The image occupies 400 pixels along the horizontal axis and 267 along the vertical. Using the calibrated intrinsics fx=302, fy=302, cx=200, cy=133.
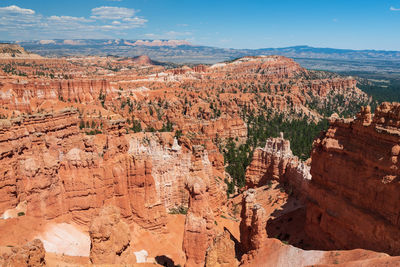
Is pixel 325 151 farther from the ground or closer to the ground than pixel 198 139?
farther from the ground

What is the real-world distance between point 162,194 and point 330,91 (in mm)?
131292

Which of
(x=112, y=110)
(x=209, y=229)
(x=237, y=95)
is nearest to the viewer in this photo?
(x=209, y=229)

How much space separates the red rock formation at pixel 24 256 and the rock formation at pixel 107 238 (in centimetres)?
269

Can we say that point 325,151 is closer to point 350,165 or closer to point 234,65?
point 350,165

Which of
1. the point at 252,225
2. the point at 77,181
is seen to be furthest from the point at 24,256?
the point at 252,225

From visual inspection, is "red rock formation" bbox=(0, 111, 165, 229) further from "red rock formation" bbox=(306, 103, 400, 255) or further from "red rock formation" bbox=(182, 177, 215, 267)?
"red rock formation" bbox=(306, 103, 400, 255)

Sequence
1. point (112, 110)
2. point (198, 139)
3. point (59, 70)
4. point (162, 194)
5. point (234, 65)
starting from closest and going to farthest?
point (162, 194)
point (198, 139)
point (112, 110)
point (59, 70)
point (234, 65)

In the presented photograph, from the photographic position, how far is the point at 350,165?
18359 millimetres

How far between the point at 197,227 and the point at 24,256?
29.3 feet

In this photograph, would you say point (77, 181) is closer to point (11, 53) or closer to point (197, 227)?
point (197, 227)

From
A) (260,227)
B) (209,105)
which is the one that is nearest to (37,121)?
(260,227)

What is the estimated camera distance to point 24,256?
10.9 metres

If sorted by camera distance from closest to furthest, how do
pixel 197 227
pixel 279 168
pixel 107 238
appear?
1. pixel 107 238
2. pixel 197 227
3. pixel 279 168

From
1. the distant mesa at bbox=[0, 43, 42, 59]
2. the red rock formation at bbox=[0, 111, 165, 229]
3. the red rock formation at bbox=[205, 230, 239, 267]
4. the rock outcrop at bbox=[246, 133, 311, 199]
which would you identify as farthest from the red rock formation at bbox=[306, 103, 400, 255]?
the distant mesa at bbox=[0, 43, 42, 59]
